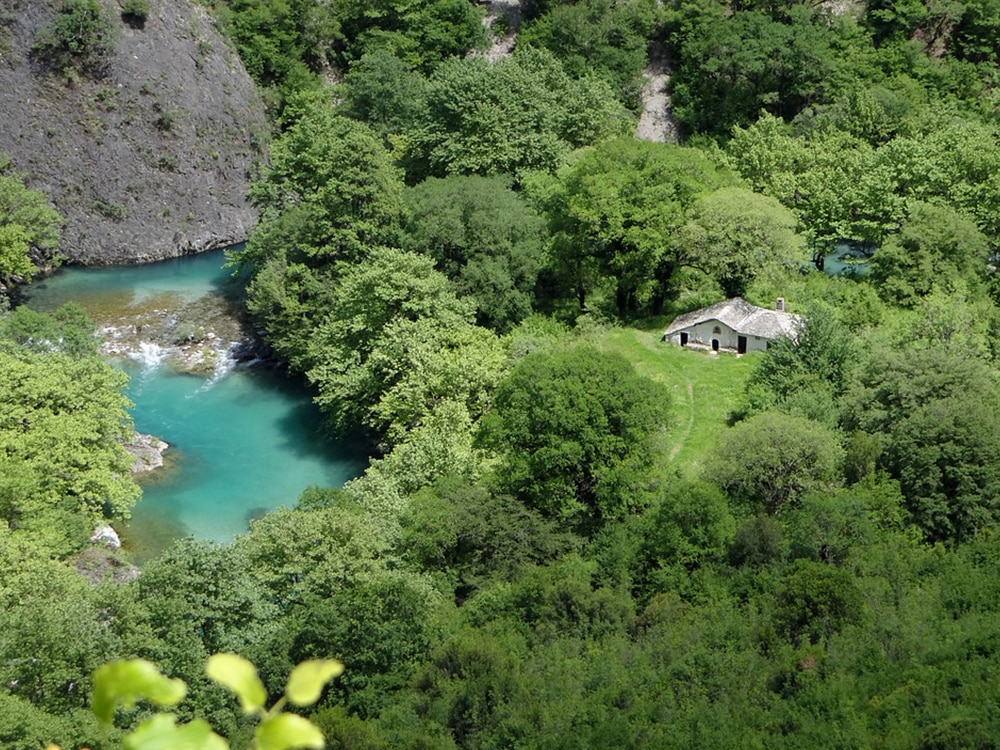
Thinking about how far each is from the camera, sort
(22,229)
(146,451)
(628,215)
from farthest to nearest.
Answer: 1. (22,229)
2. (628,215)
3. (146,451)

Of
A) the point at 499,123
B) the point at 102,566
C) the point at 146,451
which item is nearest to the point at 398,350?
the point at 146,451

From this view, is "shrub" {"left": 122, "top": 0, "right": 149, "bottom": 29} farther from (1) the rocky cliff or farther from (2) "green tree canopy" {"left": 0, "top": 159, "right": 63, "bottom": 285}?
(2) "green tree canopy" {"left": 0, "top": 159, "right": 63, "bottom": 285}

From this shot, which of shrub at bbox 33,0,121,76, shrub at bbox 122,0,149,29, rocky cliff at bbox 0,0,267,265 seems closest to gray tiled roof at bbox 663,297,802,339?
rocky cliff at bbox 0,0,267,265

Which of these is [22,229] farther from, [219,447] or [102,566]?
[102,566]

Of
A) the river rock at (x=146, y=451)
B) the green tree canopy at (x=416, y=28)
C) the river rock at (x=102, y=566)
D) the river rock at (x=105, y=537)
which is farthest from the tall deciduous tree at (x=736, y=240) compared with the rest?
the green tree canopy at (x=416, y=28)

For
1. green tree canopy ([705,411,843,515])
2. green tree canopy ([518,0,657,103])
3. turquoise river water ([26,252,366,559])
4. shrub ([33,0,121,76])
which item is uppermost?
shrub ([33,0,121,76])

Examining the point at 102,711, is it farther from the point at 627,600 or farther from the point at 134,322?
the point at 134,322

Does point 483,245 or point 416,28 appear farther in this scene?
point 416,28
